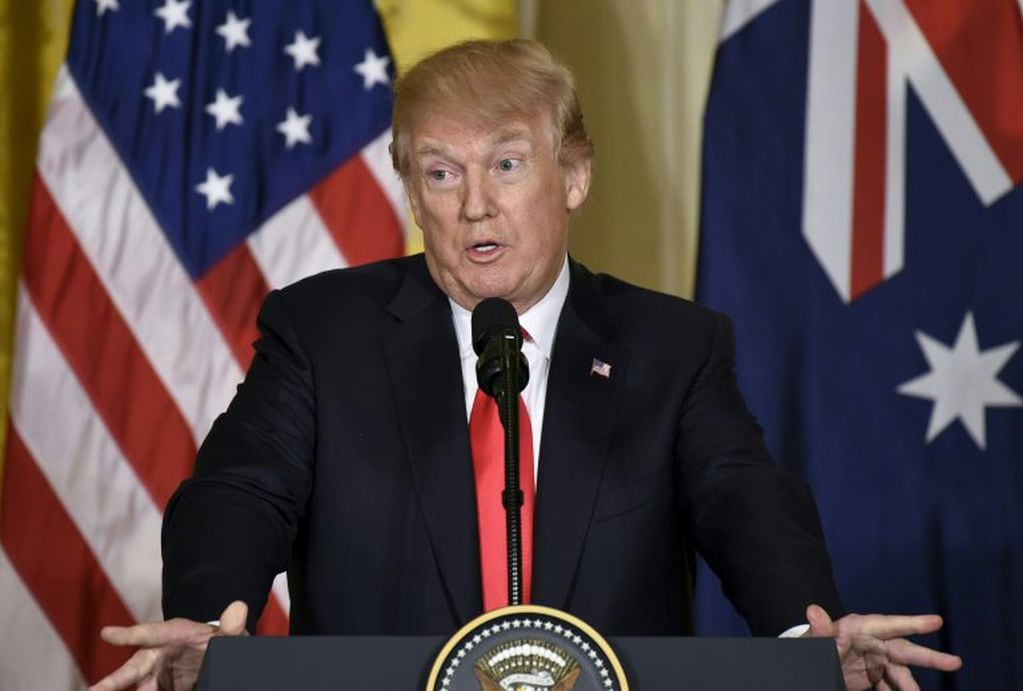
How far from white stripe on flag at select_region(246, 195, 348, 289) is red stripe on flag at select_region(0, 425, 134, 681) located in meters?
0.77

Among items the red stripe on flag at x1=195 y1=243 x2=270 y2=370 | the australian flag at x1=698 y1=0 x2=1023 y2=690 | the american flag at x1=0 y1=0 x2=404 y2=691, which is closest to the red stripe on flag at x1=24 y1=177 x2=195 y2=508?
the american flag at x1=0 y1=0 x2=404 y2=691

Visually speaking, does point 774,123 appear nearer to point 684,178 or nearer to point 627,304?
point 684,178

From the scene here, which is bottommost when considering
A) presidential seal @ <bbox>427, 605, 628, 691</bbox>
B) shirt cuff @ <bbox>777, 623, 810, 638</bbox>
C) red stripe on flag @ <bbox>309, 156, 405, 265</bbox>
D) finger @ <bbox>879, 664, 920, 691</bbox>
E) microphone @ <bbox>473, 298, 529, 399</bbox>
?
finger @ <bbox>879, 664, 920, 691</bbox>

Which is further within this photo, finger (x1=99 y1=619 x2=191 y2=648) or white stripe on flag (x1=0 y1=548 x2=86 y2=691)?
white stripe on flag (x1=0 y1=548 x2=86 y2=691)

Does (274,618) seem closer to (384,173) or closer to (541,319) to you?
(384,173)

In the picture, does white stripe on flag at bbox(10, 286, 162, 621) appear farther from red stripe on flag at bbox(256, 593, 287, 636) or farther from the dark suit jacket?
the dark suit jacket

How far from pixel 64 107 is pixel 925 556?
2503 millimetres

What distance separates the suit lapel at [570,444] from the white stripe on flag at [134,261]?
64.6 inches

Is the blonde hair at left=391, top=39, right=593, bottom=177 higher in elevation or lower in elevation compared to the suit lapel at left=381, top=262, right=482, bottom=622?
higher

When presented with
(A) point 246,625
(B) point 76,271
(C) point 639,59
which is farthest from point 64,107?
(A) point 246,625

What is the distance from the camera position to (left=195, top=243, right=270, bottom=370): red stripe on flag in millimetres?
3990

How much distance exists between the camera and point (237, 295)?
158 inches

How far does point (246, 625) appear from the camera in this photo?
1774 millimetres

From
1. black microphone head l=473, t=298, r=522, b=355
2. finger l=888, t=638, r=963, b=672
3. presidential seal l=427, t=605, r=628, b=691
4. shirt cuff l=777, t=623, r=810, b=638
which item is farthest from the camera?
shirt cuff l=777, t=623, r=810, b=638
